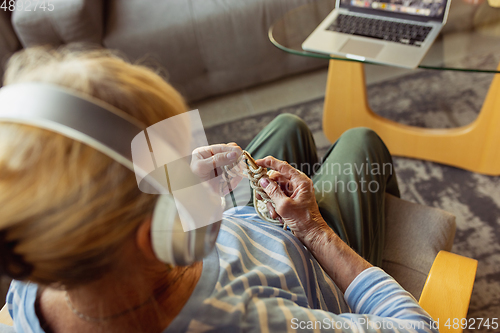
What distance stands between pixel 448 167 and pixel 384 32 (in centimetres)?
64

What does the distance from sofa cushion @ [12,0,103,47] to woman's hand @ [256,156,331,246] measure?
136 cm

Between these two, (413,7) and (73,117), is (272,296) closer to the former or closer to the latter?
(73,117)

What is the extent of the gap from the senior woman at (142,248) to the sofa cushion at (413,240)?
0.06m

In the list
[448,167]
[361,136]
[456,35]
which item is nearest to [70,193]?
[361,136]

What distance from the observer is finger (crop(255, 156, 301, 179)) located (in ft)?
2.45

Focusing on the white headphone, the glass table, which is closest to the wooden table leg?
the glass table

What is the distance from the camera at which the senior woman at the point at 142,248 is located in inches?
13.7

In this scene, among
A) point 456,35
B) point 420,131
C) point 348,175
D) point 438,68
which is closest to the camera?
point 348,175

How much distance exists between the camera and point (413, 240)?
87cm

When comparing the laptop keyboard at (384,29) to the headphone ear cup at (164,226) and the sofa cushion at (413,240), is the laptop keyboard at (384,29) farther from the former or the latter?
the headphone ear cup at (164,226)

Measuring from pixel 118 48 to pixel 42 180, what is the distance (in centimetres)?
154

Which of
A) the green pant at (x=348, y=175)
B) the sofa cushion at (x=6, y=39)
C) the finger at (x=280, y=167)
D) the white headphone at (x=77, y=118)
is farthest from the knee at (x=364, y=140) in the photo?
the sofa cushion at (x=6, y=39)

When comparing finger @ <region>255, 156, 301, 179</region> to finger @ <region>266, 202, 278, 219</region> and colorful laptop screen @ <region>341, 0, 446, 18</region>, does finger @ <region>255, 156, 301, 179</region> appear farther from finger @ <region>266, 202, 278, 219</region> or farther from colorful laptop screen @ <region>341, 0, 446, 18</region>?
colorful laptop screen @ <region>341, 0, 446, 18</region>

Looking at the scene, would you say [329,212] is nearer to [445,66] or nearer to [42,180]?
[42,180]
